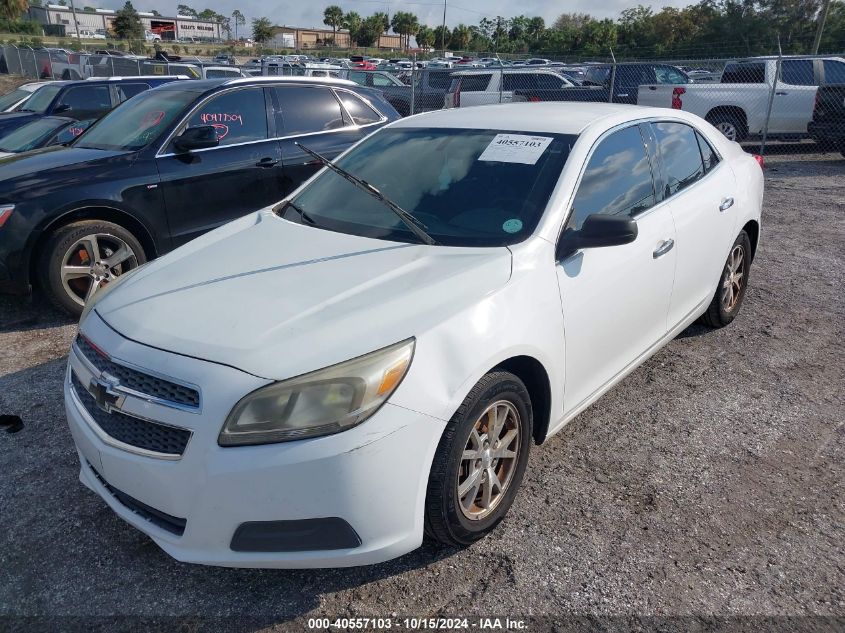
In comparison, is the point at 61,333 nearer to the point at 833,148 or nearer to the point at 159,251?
the point at 159,251

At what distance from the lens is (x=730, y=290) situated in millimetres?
4875

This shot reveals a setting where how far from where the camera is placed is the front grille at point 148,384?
2240 mm

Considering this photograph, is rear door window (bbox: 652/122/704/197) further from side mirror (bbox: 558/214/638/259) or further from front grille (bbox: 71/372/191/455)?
front grille (bbox: 71/372/191/455)

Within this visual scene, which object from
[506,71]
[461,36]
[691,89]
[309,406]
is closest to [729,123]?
[691,89]

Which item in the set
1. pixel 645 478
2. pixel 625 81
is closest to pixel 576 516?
pixel 645 478

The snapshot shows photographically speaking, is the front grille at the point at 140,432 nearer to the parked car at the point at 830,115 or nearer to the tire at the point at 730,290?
the tire at the point at 730,290

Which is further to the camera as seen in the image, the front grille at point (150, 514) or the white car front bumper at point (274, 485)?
the front grille at point (150, 514)

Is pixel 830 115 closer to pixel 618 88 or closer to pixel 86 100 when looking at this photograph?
pixel 618 88

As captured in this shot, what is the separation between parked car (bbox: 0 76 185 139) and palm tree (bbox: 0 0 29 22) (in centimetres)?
5603

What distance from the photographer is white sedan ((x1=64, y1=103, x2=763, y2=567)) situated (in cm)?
219

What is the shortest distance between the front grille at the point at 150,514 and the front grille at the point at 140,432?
0.23 metres

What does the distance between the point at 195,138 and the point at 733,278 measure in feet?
13.8

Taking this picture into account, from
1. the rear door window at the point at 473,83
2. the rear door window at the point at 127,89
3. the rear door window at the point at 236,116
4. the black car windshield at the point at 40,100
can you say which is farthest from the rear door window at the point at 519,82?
the rear door window at the point at 236,116

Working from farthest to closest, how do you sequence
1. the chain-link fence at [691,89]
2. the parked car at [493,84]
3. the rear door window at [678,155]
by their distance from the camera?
1. the parked car at [493,84]
2. the chain-link fence at [691,89]
3. the rear door window at [678,155]
